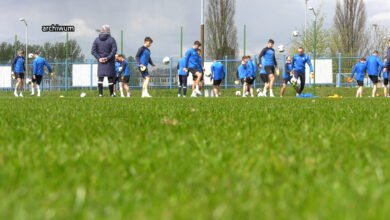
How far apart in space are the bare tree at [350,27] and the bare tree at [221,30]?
9397 mm

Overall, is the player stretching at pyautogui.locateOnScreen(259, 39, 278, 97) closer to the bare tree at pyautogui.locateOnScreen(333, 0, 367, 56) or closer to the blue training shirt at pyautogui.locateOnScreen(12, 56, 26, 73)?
the blue training shirt at pyautogui.locateOnScreen(12, 56, 26, 73)

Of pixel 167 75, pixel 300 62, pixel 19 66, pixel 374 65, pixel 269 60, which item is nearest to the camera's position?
pixel 269 60

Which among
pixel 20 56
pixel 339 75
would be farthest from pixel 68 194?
→ pixel 339 75

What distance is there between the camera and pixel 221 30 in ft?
166

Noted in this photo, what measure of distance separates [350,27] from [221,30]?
11666 mm

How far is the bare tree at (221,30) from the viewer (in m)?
49.4

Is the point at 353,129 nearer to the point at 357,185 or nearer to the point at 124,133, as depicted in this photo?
the point at 124,133

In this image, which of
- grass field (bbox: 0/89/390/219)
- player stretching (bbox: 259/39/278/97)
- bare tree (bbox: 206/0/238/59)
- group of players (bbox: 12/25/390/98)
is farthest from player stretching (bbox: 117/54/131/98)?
bare tree (bbox: 206/0/238/59)

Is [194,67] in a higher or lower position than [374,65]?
Result: lower

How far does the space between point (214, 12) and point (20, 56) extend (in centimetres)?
3066

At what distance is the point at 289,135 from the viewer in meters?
3.78

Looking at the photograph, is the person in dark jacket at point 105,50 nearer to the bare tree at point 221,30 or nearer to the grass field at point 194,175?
the grass field at point 194,175

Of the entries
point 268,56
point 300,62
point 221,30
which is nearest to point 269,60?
point 268,56

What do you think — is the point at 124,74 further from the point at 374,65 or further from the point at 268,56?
the point at 374,65
